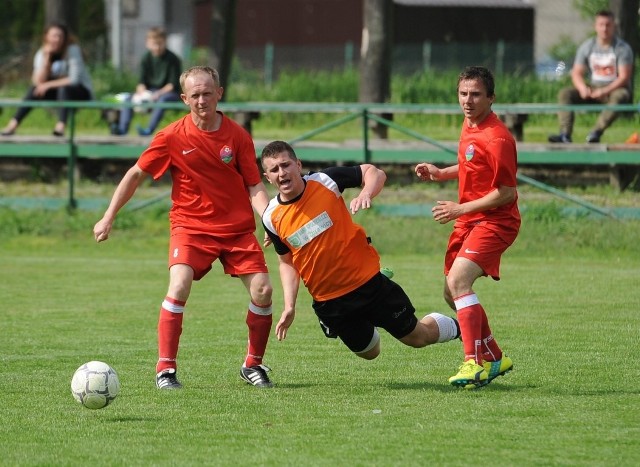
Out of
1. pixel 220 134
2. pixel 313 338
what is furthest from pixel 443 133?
pixel 220 134

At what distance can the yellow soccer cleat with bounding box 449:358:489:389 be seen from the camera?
7.42 m

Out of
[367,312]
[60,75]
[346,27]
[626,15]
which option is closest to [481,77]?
[367,312]

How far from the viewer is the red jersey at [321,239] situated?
742cm

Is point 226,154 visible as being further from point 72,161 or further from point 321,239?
point 72,161

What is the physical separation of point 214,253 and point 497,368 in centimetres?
180

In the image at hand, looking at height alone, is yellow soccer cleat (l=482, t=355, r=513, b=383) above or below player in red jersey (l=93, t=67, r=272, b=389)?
below

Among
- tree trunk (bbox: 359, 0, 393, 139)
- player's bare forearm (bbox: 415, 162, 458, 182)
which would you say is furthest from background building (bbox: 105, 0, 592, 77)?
player's bare forearm (bbox: 415, 162, 458, 182)

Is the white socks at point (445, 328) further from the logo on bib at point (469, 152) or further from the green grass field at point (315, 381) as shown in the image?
the logo on bib at point (469, 152)

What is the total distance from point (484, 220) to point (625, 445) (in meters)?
2.07

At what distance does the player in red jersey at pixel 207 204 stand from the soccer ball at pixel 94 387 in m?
0.87

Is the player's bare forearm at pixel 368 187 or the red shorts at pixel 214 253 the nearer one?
the player's bare forearm at pixel 368 187

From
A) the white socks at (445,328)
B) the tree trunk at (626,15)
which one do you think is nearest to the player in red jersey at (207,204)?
the white socks at (445,328)

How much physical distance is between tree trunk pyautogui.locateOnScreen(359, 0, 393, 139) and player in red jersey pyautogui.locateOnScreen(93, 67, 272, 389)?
470 inches

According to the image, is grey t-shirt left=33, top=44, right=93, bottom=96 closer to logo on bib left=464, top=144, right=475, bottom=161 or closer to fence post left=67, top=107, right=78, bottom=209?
fence post left=67, top=107, right=78, bottom=209
